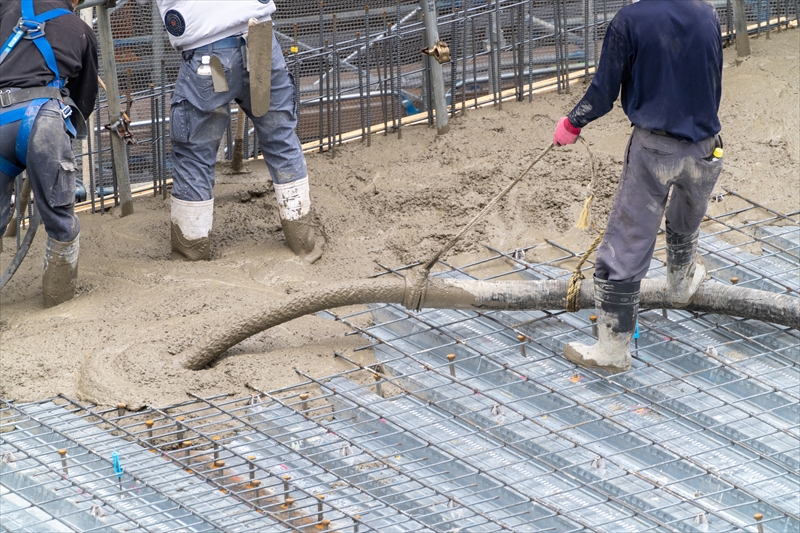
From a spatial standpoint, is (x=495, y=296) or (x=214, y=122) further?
(x=214, y=122)

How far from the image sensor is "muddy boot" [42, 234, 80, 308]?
472cm

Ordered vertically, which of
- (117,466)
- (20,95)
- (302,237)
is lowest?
(117,466)

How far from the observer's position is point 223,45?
4902 mm

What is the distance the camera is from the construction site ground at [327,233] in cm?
421

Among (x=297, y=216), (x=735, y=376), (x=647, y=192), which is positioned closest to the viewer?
(x=647, y=192)

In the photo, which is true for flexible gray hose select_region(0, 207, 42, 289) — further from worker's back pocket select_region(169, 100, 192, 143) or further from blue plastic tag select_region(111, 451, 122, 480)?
blue plastic tag select_region(111, 451, 122, 480)

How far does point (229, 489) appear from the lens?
3496 mm

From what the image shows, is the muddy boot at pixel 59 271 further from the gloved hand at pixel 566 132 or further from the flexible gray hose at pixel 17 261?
the gloved hand at pixel 566 132

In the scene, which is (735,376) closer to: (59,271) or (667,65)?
(667,65)

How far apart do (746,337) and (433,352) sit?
1388 mm

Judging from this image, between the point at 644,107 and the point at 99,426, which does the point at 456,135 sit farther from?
the point at 99,426

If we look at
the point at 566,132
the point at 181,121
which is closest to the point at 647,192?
the point at 566,132

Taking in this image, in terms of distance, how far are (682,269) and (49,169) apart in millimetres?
2863

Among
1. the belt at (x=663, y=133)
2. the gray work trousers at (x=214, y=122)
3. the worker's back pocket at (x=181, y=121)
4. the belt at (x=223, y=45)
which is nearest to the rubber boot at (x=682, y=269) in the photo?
the belt at (x=663, y=133)
